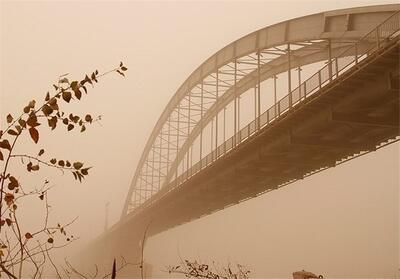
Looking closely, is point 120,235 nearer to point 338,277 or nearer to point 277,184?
point 338,277

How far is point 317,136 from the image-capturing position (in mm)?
26438

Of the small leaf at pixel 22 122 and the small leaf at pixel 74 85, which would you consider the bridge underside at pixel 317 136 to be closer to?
the small leaf at pixel 74 85

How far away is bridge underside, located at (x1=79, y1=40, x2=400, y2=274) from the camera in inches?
776

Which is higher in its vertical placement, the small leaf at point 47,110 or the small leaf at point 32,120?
the small leaf at point 47,110

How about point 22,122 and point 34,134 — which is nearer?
point 34,134

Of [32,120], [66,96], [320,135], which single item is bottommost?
[32,120]

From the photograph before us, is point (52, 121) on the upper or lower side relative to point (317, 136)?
lower

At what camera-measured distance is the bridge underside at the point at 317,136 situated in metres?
19.7

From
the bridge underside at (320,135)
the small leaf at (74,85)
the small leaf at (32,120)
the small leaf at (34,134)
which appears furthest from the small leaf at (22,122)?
the bridge underside at (320,135)

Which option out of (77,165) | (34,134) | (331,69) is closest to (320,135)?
(331,69)

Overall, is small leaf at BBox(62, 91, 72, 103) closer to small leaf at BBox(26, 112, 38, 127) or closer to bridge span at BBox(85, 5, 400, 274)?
small leaf at BBox(26, 112, 38, 127)

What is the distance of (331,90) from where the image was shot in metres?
20.8

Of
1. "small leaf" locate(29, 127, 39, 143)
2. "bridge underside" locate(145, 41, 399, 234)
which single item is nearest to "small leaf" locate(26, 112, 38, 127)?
"small leaf" locate(29, 127, 39, 143)

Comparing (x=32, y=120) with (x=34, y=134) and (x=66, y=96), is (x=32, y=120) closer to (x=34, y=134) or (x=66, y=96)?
(x=34, y=134)
